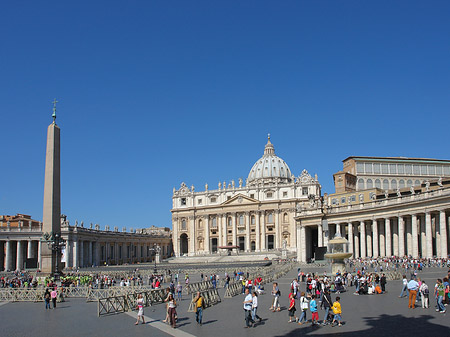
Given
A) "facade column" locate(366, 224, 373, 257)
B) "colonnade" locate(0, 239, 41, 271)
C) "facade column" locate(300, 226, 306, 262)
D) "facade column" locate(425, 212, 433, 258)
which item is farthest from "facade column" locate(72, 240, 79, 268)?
"facade column" locate(425, 212, 433, 258)

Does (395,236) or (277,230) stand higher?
(277,230)

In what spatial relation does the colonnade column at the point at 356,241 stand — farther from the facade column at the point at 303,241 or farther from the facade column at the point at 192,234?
the facade column at the point at 192,234

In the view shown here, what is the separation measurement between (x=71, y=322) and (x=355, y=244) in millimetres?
49610

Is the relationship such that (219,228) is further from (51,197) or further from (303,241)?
(51,197)

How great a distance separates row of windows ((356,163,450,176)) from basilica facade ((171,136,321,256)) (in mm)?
23300

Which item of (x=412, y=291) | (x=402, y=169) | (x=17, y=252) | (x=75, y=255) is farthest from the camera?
(x=402, y=169)

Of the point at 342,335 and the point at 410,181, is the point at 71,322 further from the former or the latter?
the point at 410,181

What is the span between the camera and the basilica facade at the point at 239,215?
10400 centimetres

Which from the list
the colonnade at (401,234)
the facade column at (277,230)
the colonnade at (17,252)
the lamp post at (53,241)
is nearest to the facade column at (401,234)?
the colonnade at (401,234)

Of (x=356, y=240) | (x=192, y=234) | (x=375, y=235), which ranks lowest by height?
(x=356, y=240)

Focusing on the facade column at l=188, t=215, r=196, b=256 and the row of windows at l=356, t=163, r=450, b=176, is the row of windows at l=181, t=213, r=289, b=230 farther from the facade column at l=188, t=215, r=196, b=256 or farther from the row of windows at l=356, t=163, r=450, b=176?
the row of windows at l=356, t=163, r=450, b=176

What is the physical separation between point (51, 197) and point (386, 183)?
59.9 m

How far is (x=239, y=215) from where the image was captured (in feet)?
358

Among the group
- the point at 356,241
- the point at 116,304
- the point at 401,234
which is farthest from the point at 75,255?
the point at 116,304
